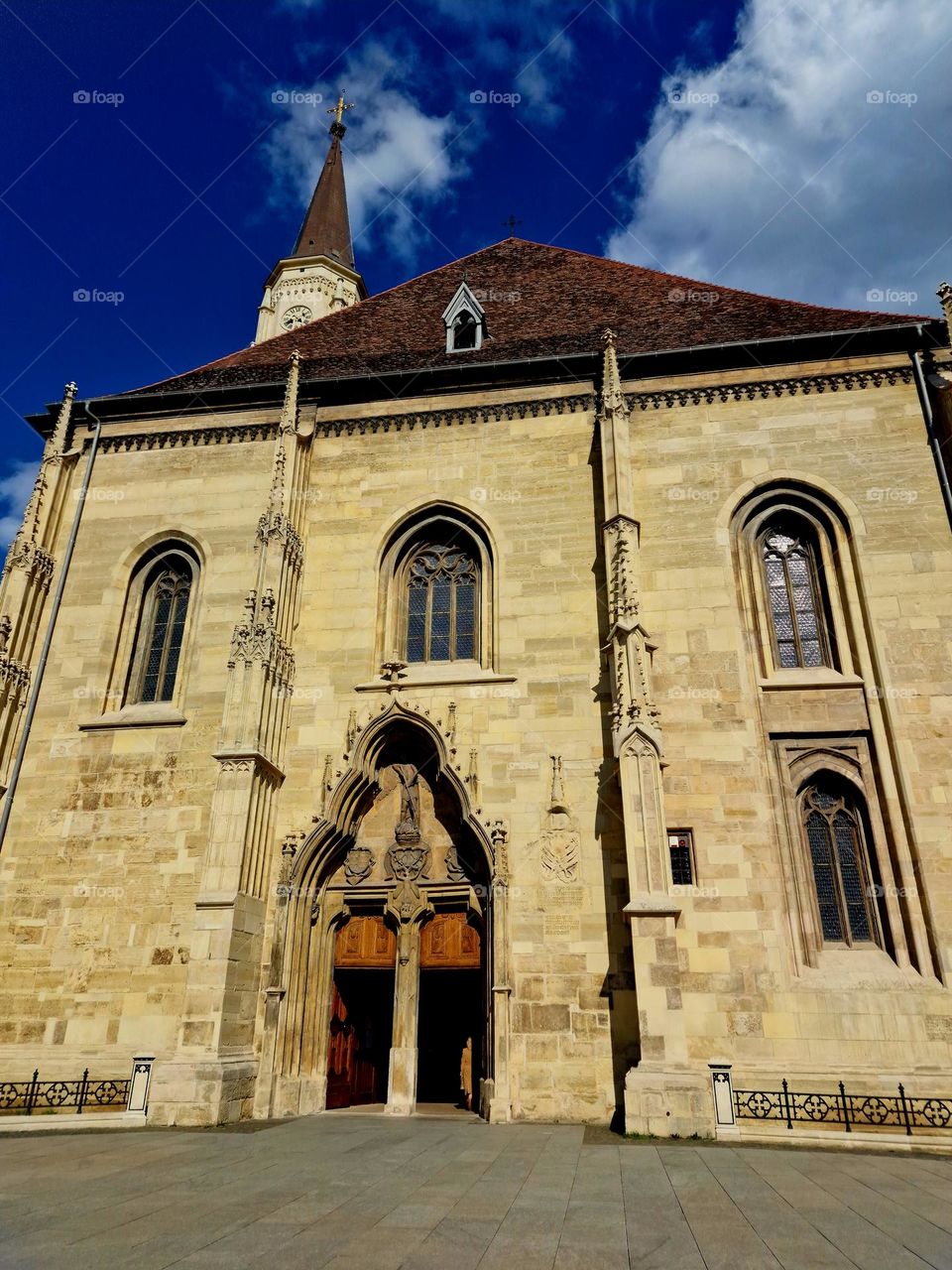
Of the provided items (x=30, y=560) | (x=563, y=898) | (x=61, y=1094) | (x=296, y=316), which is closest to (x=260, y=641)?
(x=30, y=560)

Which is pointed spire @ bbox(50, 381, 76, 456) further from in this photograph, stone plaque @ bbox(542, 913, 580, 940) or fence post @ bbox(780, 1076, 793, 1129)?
fence post @ bbox(780, 1076, 793, 1129)

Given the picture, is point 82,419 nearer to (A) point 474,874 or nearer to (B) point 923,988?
(A) point 474,874

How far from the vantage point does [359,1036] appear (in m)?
12.7

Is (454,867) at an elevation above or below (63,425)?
below

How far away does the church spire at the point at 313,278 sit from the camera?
1209 inches

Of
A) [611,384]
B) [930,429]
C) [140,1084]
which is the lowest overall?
[140,1084]

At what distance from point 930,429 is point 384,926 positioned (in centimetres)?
1119

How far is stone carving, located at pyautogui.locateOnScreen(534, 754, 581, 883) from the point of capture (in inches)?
440

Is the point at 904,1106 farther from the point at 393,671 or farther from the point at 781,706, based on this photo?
the point at 393,671

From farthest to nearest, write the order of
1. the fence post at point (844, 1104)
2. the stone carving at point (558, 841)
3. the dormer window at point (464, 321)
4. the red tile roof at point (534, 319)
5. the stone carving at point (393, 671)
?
1. the dormer window at point (464, 321)
2. the red tile roof at point (534, 319)
3. the stone carving at point (393, 671)
4. the stone carving at point (558, 841)
5. the fence post at point (844, 1104)

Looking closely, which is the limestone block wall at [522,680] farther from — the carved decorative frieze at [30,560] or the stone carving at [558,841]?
the carved decorative frieze at [30,560]

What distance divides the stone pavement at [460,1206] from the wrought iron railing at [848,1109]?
1.05m

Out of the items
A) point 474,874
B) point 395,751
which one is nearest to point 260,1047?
point 474,874

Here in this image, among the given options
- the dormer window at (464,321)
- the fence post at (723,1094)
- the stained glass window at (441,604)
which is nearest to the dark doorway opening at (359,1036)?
the fence post at (723,1094)
